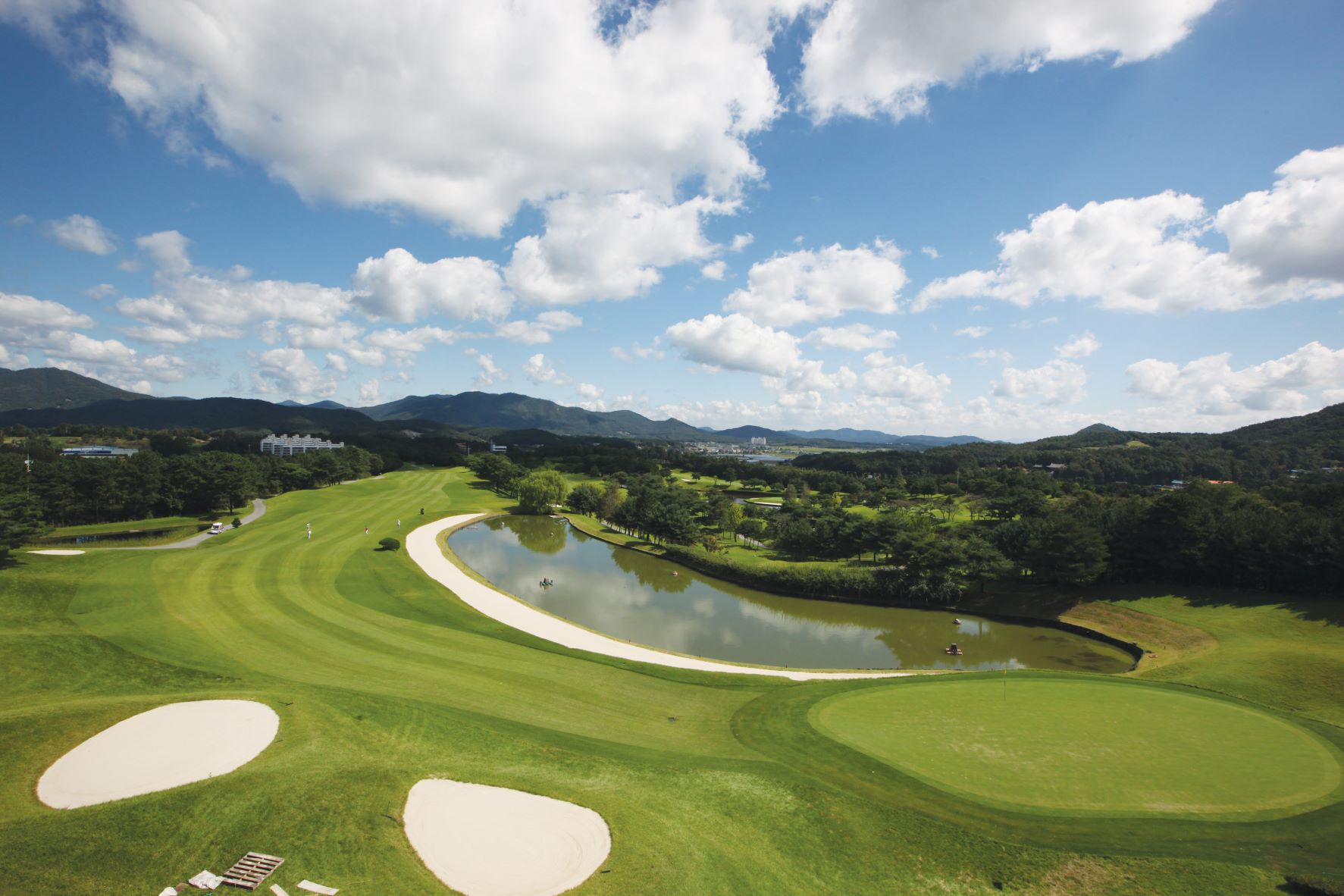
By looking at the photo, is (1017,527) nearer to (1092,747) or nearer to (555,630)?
(1092,747)

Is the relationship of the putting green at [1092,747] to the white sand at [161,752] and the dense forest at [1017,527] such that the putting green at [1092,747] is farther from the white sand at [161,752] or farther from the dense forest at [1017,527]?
the dense forest at [1017,527]

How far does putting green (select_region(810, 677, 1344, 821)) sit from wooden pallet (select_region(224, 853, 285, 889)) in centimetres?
1275

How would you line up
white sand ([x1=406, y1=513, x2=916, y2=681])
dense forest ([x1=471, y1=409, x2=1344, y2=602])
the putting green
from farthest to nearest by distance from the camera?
dense forest ([x1=471, y1=409, x2=1344, y2=602]), white sand ([x1=406, y1=513, x2=916, y2=681]), the putting green

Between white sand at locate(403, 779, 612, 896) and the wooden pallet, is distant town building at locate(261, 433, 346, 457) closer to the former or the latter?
white sand at locate(403, 779, 612, 896)

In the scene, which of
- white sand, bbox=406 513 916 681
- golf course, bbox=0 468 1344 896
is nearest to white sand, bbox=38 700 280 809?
golf course, bbox=0 468 1344 896

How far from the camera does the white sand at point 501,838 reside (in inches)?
365

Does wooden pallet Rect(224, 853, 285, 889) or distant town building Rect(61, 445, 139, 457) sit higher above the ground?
distant town building Rect(61, 445, 139, 457)

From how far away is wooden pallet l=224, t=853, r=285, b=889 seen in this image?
27.3 feet

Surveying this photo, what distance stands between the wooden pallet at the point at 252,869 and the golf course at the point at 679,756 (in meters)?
0.24

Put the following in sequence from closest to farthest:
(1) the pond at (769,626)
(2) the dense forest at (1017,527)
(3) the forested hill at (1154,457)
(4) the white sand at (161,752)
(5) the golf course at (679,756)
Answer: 1. (5) the golf course at (679,756)
2. (4) the white sand at (161,752)
3. (1) the pond at (769,626)
4. (2) the dense forest at (1017,527)
5. (3) the forested hill at (1154,457)

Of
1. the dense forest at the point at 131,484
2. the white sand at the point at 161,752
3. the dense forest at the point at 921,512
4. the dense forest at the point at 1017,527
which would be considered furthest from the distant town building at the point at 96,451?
the white sand at the point at 161,752

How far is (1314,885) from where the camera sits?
895cm

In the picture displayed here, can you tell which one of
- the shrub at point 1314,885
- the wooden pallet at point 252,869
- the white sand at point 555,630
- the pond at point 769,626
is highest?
the wooden pallet at point 252,869

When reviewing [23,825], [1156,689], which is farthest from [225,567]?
[1156,689]
